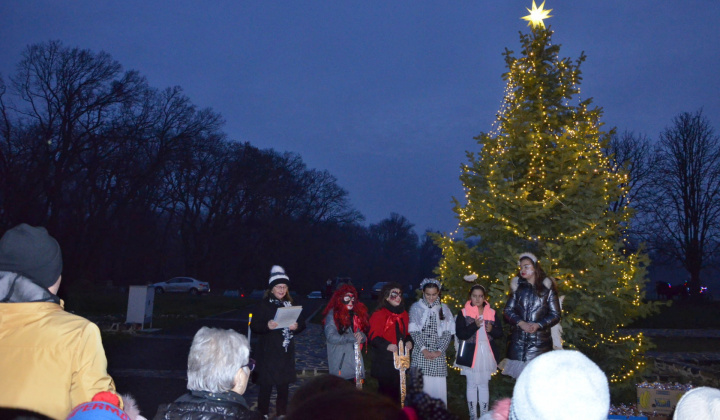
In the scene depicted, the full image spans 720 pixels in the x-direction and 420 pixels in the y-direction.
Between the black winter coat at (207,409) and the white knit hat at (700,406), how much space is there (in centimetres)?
194

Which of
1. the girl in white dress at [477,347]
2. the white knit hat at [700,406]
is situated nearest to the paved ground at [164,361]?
the girl in white dress at [477,347]

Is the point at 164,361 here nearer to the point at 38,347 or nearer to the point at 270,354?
the point at 270,354

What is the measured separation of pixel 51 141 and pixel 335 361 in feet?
112

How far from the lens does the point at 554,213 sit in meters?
9.06

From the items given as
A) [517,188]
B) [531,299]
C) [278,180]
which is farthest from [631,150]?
[531,299]

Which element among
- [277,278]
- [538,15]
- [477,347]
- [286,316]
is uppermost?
[538,15]

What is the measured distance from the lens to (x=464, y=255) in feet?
30.7

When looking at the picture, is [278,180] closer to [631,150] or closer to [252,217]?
[252,217]

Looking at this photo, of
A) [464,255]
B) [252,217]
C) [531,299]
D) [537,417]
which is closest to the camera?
[537,417]

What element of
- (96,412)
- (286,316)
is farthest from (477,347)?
(96,412)

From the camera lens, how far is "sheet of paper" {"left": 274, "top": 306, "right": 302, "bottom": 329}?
6266 mm

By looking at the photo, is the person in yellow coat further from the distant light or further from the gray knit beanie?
the distant light

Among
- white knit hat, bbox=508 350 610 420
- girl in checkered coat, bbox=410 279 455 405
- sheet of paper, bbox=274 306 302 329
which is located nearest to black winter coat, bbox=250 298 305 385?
sheet of paper, bbox=274 306 302 329

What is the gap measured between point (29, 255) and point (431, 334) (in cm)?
508
